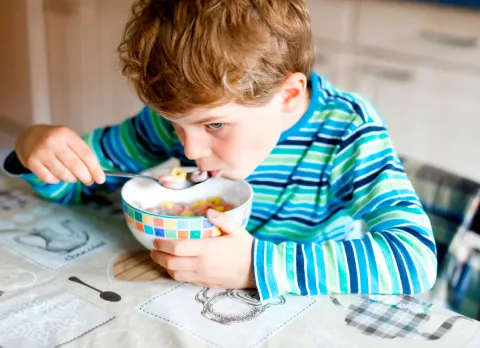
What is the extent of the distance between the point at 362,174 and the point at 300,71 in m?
0.17

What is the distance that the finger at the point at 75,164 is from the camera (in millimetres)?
828

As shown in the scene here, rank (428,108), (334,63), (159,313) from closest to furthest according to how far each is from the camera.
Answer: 1. (159,313)
2. (428,108)
3. (334,63)

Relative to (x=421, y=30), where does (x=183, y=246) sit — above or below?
below

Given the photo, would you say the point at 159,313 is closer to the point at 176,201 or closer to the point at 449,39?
the point at 176,201

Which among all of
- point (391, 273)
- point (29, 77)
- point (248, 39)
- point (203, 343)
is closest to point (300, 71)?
point (248, 39)

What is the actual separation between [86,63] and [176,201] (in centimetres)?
204

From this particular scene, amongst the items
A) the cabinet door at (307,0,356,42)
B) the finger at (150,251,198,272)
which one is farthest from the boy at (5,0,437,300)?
the cabinet door at (307,0,356,42)

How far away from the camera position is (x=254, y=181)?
0.97 meters

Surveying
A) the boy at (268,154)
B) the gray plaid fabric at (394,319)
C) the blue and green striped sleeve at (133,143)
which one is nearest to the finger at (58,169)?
the boy at (268,154)

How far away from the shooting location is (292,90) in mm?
838

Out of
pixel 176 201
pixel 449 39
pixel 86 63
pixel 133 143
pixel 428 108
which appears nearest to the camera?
pixel 176 201

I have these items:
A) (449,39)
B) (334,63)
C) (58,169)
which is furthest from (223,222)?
(334,63)

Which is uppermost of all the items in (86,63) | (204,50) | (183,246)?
(204,50)

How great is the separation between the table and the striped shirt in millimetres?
29
